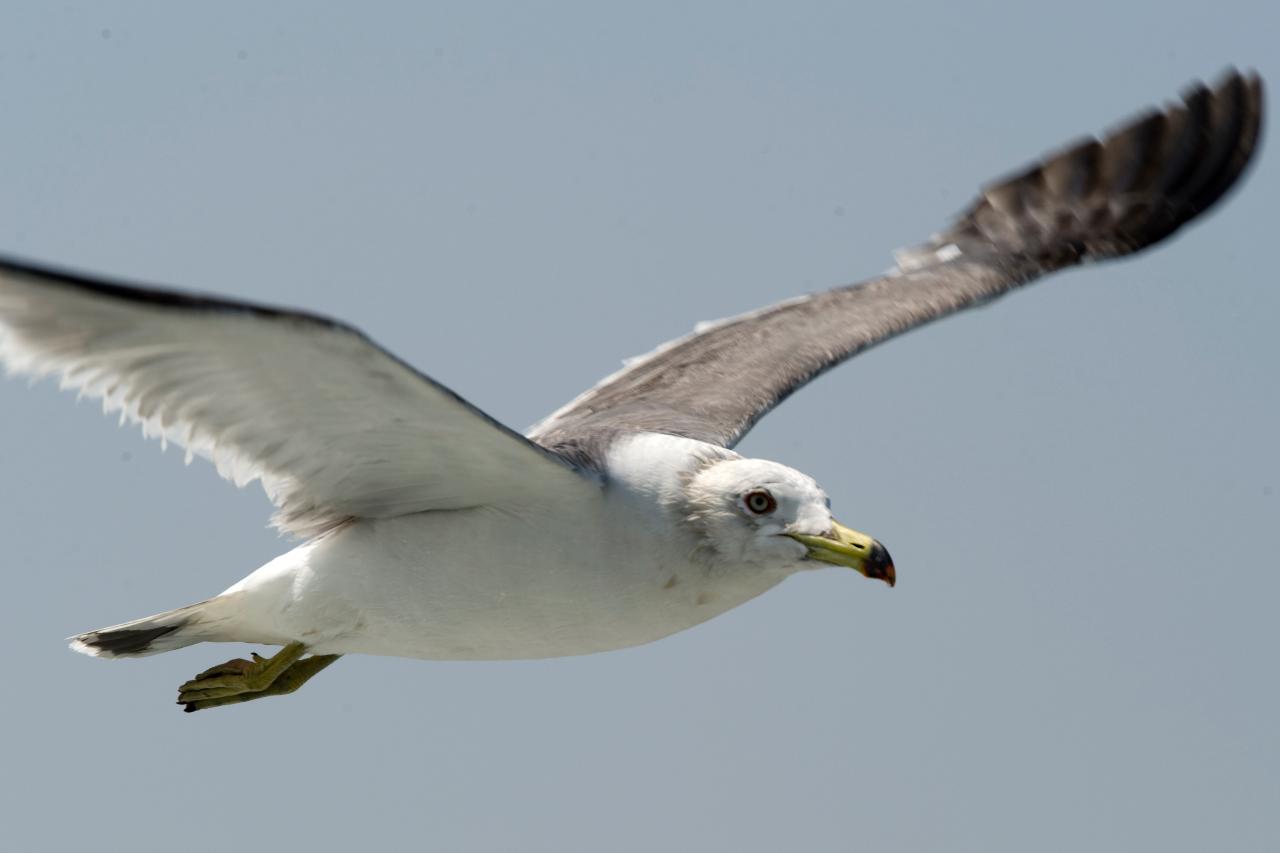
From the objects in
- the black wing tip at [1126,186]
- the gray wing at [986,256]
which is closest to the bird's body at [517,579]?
the gray wing at [986,256]

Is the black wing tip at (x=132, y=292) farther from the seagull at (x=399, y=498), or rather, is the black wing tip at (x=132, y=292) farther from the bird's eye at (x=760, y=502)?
the bird's eye at (x=760, y=502)

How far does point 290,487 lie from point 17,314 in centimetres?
217

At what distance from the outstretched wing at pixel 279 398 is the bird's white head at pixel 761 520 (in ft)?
2.21

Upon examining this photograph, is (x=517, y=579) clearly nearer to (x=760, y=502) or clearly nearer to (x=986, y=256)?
(x=760, y=502)

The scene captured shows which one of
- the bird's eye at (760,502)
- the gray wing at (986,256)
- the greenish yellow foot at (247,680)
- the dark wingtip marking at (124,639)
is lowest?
the greenish yellow foot at (247,680)

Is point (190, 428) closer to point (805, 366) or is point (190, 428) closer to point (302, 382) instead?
point (302, 382)

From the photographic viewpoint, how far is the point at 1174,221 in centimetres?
1499

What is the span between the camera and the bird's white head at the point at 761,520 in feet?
31.2

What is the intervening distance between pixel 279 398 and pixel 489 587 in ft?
5.18

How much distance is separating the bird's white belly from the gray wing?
92.6 inches

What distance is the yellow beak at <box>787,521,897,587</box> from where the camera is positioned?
9.31 metres

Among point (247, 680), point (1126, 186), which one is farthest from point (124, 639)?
point (1126, 186)

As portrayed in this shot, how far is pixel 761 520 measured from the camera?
9555 mm

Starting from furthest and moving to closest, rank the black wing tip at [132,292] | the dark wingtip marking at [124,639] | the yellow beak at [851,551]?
the dark wingtip marking at [124,639] → the yellow beak at [851,551] → the black wing tip at [132,292]
